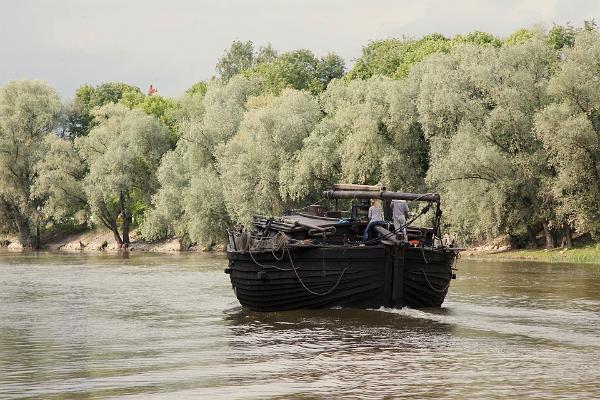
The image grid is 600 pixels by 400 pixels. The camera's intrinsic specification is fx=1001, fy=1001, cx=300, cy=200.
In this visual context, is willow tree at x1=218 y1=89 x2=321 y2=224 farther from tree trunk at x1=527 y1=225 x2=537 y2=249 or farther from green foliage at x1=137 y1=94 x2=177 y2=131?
green foliage at x1=137 y1=94 x2=177 y2=131

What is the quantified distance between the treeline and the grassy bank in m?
1.33

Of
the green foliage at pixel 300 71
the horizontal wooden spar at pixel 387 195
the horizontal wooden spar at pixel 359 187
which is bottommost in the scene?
the horizontal wooden spar at pixel 387 195

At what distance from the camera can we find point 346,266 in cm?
2911

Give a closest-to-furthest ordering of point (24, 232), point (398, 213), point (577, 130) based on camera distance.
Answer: point (398, 213)
point (577, 130)
point (24, 232)

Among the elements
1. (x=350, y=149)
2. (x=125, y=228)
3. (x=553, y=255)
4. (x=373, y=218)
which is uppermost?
(x=350, y=149)

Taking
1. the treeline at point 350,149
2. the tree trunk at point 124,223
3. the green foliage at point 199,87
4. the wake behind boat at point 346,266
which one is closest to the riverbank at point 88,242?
the tree trunk at point 124,223

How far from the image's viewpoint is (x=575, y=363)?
2000 cm

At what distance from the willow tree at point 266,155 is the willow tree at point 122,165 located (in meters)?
20.2

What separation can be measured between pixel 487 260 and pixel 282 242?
110 feet

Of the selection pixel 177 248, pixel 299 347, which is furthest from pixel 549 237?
pixel 299 347

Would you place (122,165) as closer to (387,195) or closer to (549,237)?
(549,237)

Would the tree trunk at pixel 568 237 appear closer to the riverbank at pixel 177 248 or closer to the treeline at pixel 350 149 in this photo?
the treeline at pixel 350 149

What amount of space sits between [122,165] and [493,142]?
42.8 m

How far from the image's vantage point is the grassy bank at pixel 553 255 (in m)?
57.1
